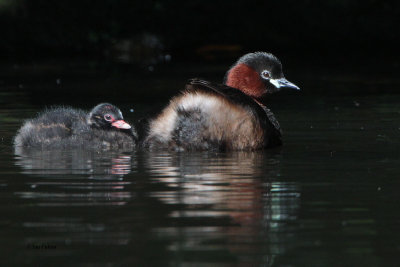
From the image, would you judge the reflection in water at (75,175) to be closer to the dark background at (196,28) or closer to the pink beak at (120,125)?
the pink beak at (120,125)

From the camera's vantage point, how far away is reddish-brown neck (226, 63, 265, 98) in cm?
1000

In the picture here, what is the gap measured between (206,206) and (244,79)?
3.66 metres

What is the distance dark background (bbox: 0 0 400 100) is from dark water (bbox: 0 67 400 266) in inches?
634

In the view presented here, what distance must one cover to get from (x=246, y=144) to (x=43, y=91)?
7.52 meters

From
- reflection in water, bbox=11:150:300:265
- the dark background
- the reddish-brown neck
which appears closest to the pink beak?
reflection in water, bbox=11:150:300:265

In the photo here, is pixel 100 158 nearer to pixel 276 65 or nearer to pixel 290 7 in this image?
pixel 276 65

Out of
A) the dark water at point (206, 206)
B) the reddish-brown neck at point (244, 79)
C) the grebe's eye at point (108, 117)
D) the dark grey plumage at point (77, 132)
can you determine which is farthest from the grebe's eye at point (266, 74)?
the grebe's eye at point (108, 117)

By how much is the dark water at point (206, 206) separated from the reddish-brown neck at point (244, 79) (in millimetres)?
647

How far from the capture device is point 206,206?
6.52 m

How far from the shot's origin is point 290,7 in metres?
27.0

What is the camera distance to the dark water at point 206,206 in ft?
17.5

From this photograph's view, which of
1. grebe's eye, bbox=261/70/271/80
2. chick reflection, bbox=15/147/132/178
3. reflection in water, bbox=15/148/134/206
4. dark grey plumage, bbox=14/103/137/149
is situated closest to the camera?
reflection in water, bbox=15/148/134/206

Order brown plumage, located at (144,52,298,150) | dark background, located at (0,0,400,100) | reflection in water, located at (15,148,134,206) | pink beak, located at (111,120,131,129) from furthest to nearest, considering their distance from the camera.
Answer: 1. dark background, located at (0,0,400,100)
2. pink beak, located at (111,120,131,129)
3. brown plumage, located at (144,52,298,150)
4. reflection in water, located at (15,148,134,206)

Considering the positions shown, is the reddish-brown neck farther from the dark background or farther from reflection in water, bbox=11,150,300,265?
the dark background
